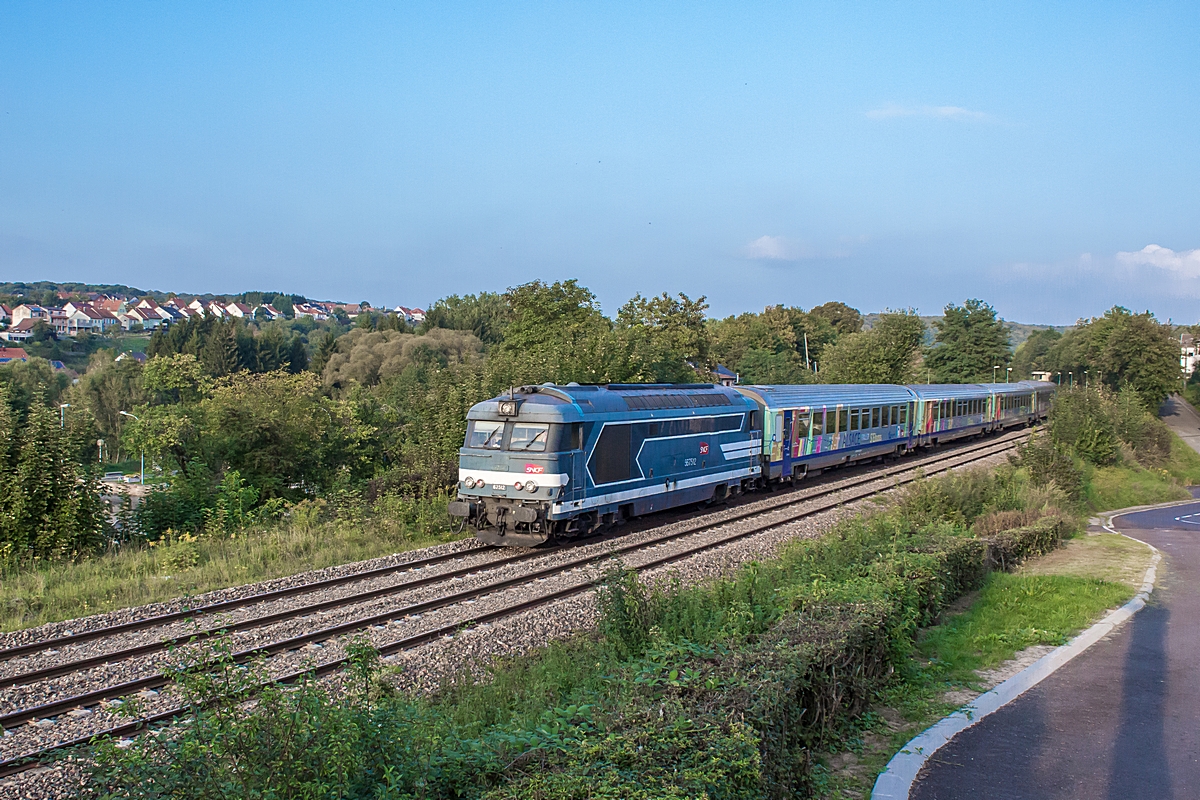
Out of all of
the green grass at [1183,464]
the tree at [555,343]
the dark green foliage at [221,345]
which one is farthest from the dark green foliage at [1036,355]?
the dark green foliage at [221,345]

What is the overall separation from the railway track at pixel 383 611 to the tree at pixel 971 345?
60.7 meters

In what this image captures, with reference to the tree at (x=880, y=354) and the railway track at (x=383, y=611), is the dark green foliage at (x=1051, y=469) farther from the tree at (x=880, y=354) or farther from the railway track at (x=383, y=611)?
the tree at (x=880, y=354)

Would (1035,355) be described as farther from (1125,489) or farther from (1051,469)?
(1051,469)

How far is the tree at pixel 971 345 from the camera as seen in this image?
7656 cm

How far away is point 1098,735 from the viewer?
7.98 meters

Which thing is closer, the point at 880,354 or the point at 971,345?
the point at 880,354

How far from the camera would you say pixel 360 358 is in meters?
81.1

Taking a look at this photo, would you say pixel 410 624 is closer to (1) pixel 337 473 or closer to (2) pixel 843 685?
(2) pixel 843 685

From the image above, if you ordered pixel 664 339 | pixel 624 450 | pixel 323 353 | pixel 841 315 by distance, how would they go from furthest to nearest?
1. pixel 841 315
2. pixel 323 353
3. pixel 664 339
4. pixel 624 450

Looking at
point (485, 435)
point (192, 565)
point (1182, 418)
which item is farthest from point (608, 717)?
point (1182, 418)

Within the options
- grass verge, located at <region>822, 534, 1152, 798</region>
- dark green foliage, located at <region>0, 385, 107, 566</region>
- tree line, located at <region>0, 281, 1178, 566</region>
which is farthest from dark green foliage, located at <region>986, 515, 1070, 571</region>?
dark green foliage, located at <region>0, 385, 107, 566</region>

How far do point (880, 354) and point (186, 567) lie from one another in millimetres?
55383

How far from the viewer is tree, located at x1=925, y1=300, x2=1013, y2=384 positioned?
76562mm

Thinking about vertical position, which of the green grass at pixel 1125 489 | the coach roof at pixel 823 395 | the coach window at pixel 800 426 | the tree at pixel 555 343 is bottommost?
the green grass at pixel 1125 489
